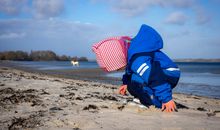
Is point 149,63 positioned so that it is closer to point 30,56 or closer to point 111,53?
point 111,53

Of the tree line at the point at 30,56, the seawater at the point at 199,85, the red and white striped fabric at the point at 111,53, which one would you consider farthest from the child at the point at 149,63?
the tree line at the point at 30,56

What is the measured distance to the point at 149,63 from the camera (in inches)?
169

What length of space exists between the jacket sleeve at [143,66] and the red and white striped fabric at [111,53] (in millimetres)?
225

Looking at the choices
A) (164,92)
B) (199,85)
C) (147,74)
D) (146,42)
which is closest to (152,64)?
(147,74)

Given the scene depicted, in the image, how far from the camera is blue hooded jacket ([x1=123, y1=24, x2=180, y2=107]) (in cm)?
432

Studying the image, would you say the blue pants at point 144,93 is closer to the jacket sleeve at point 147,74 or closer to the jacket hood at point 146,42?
the jacket sleeve at point 147,74

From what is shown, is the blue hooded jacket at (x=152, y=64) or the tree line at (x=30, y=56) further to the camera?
the tree line at (x=30, y=56)

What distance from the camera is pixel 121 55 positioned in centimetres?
443

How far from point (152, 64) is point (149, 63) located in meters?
0.11

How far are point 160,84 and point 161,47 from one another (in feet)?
1.89

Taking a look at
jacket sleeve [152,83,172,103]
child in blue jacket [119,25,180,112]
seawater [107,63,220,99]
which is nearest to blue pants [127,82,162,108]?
child in blue jacket [119,25,180,112]

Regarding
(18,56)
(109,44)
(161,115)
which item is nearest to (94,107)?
(161,115)

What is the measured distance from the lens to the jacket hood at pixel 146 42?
14.3 feet

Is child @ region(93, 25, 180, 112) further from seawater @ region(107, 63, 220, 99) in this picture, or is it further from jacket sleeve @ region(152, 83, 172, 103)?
seawater @ region(107, 63, 220, 99)
